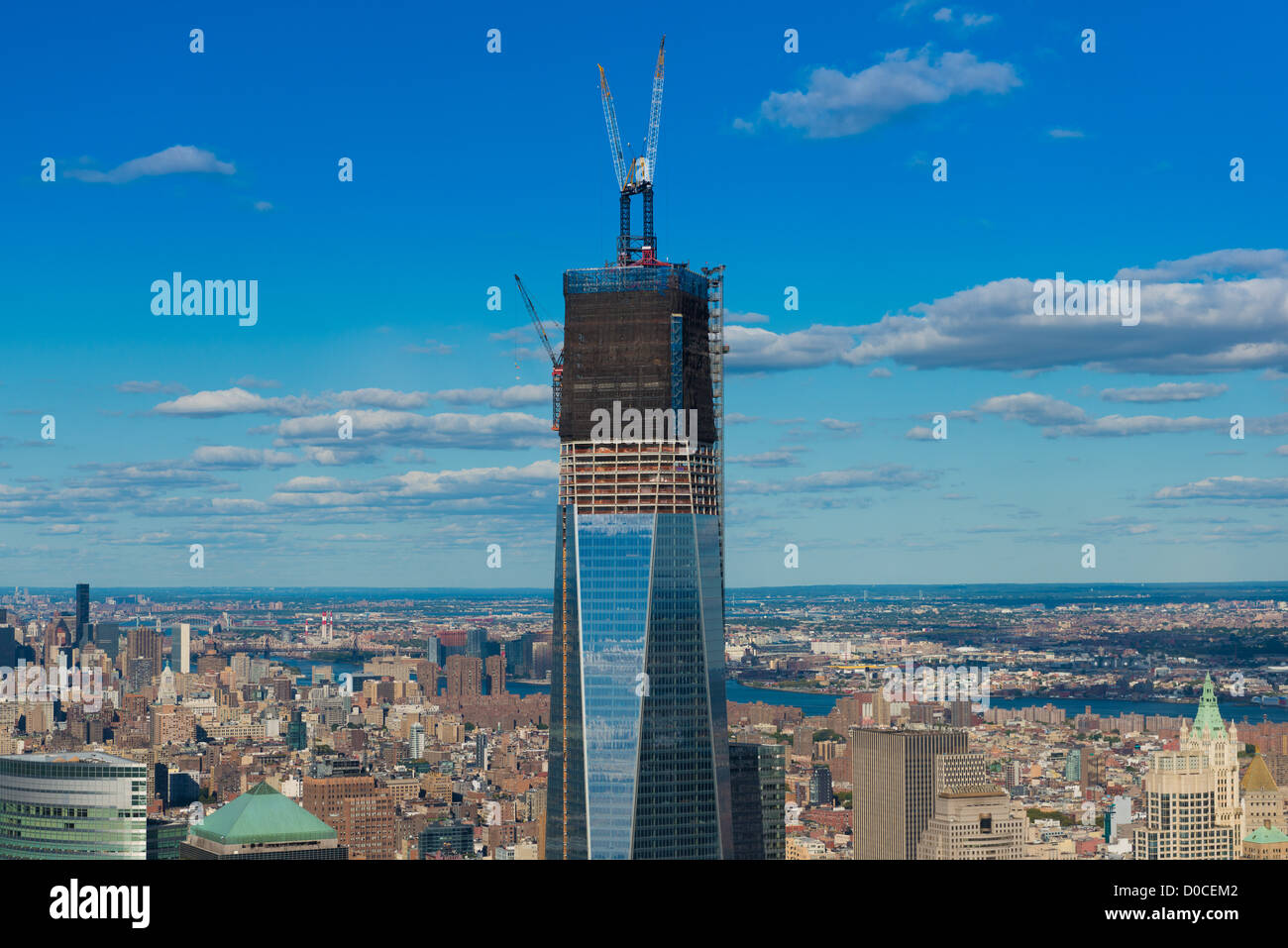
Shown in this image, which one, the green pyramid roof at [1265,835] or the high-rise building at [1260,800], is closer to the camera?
the green pyramid roof at [1265,835]

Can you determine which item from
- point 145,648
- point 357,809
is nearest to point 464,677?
point 145,648

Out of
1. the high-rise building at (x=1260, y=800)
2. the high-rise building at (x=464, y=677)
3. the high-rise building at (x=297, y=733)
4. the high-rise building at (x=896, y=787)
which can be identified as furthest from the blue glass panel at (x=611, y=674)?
the high-rise building at (x=464, y=677)

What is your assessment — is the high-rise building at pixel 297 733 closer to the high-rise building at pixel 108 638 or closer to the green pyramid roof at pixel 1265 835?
the high-rise building at pixel 108 638

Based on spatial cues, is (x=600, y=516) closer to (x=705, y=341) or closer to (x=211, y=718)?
(x=705, y=341)

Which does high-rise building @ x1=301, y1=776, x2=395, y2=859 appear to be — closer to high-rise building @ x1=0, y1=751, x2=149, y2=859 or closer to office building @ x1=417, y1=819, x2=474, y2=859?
office building @ x1=417, y1=819, x2=474, y2=859

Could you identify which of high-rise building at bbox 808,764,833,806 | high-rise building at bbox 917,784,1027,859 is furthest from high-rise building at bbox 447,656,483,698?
Answer: high-rise building at bbox 917,784,1027,859
